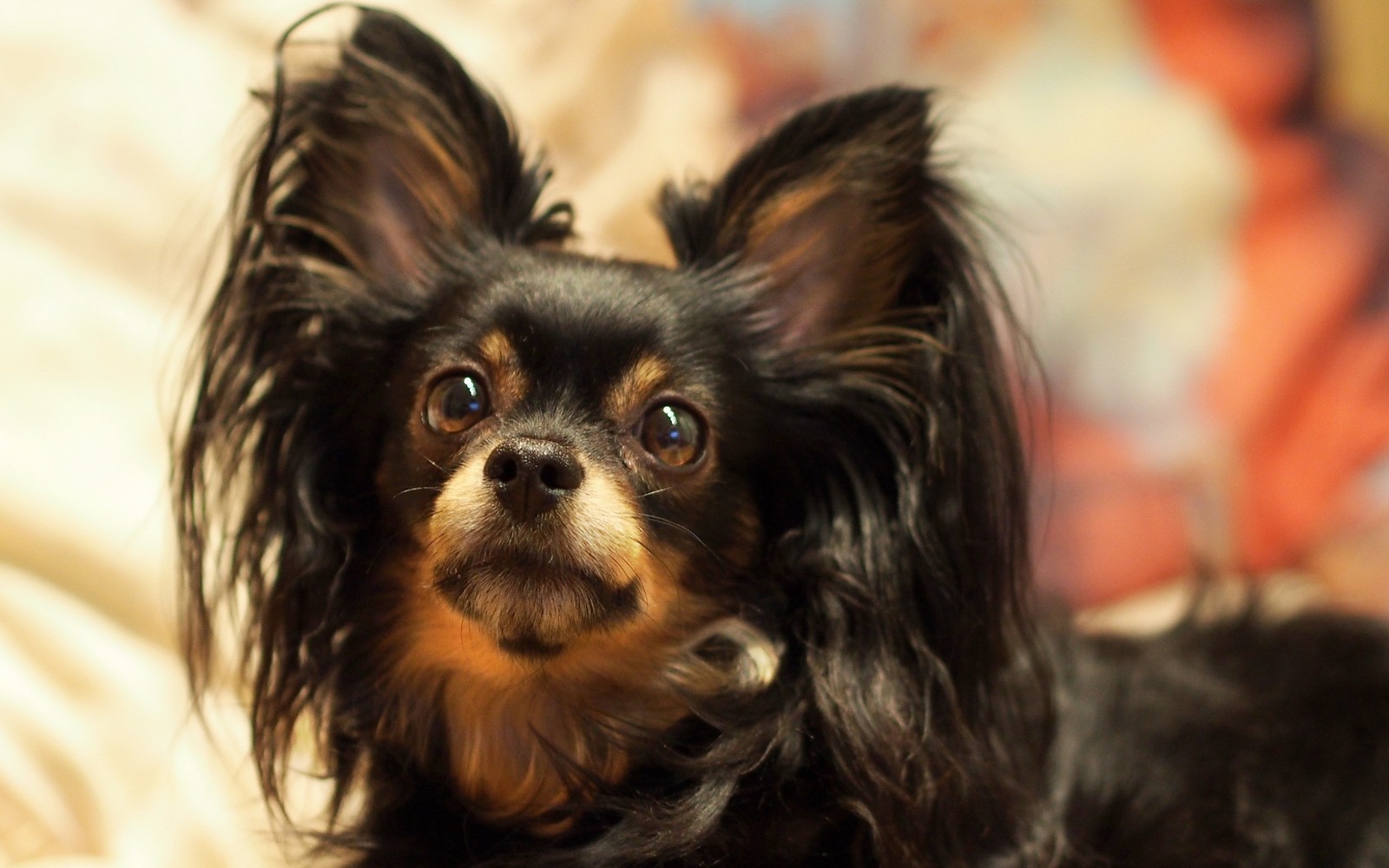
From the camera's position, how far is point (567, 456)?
1.57 meters

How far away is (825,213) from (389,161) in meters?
0.67

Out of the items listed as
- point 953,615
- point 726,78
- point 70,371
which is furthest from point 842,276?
point 70,371

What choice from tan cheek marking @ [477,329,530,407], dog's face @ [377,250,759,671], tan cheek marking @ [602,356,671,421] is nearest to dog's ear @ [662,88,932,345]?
dog's face @ [377,250,759,671]

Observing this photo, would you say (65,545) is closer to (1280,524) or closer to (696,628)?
(696,628)

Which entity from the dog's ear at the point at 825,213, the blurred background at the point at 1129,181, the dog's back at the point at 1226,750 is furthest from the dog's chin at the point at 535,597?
the blurred background at the point at 1129,181

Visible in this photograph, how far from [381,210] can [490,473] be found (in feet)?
2.00

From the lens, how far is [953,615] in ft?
5.73

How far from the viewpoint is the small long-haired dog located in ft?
5.58

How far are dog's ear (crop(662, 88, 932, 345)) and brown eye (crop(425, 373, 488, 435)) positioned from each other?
1.33ft

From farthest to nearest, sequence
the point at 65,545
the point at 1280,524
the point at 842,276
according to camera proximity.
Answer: the point at 1280,524, the point at 65,545, the point at 842,276

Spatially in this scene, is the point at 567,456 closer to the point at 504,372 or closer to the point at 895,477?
the point at 504,372

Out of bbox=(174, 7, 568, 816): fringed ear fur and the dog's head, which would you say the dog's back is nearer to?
the dog's head

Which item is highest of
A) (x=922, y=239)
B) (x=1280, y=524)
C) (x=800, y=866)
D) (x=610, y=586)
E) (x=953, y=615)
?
(x=922, y=239)

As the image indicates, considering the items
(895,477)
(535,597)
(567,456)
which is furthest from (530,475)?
(895,477)
